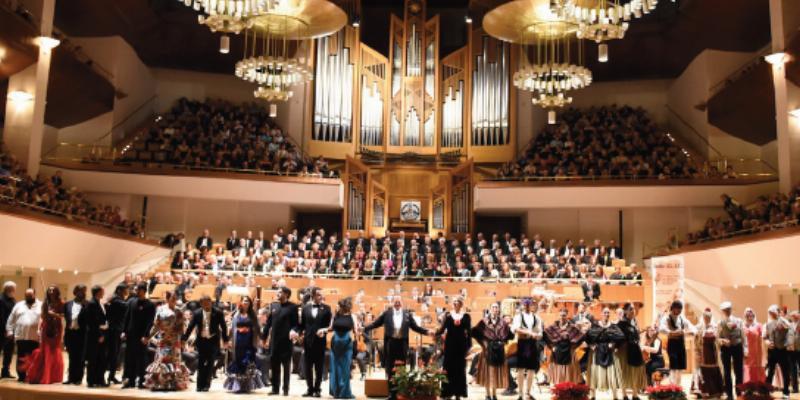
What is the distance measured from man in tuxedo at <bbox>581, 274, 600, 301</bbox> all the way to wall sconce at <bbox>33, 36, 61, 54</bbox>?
13209 mm

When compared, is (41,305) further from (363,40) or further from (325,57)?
(363,40)

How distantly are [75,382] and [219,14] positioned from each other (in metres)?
6.48

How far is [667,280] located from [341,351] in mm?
6992

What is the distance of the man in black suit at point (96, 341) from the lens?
10148mm

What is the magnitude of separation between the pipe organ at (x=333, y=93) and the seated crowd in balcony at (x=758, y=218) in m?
11.5

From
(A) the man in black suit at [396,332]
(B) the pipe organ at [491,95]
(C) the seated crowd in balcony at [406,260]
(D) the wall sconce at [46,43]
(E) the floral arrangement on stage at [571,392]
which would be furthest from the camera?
(B) the pipe organ at [491,95]

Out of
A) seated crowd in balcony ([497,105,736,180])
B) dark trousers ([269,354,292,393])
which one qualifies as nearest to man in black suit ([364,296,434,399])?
dark trousers ([269,354,292,393])

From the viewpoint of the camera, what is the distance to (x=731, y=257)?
54.1 feet

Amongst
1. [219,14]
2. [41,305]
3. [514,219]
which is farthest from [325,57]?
[41,305]

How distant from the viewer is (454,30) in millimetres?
27844

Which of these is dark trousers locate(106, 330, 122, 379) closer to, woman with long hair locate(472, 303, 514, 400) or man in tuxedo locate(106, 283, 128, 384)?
man in tuxedo locate(106, 283, 128, 384)

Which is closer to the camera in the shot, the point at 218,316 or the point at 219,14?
the point at 218,316

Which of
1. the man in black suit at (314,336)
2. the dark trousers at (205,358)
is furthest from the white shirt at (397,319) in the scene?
the dark trousers at (205,358)

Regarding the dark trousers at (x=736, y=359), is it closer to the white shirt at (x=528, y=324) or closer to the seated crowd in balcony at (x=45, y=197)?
the white shirt at (x=528, y=324)
